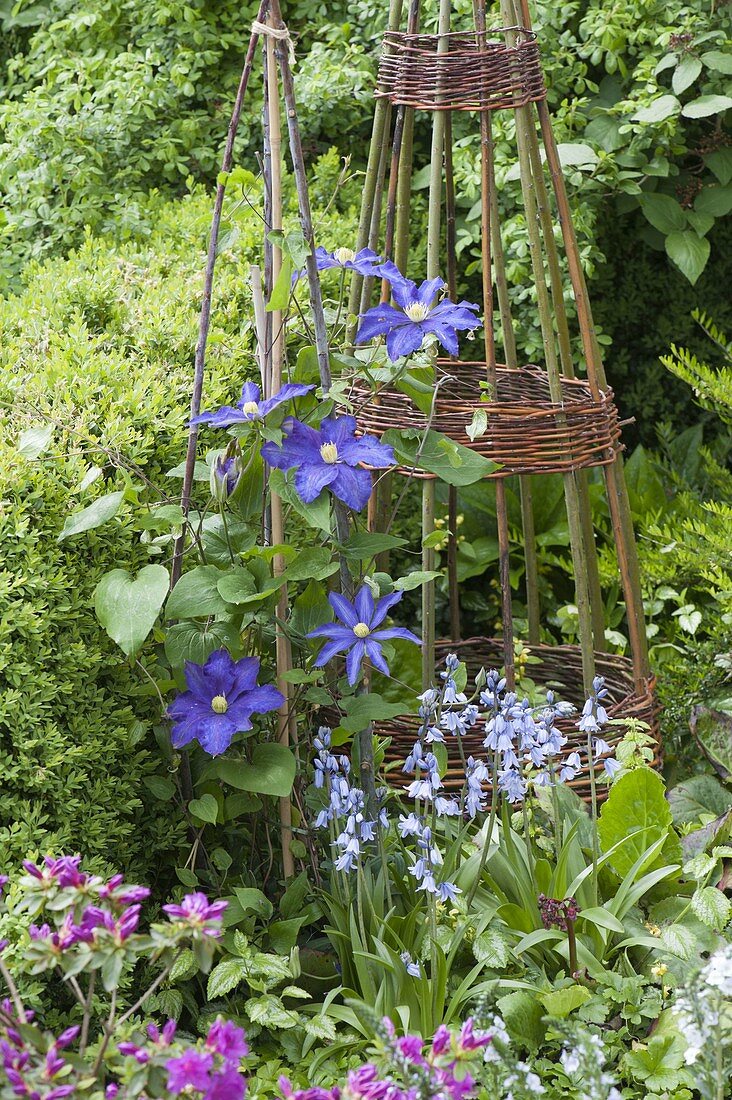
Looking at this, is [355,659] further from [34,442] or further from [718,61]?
[718,61]

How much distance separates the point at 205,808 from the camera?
1.67 m

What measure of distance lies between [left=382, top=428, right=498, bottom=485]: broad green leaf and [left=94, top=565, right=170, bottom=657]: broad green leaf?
16.8 inches

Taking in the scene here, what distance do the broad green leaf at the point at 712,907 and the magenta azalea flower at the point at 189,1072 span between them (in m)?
1.07

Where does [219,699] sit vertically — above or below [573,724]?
above

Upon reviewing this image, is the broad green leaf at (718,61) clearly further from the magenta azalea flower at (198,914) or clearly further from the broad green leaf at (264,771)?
the magenta azalea flower at (198,914)

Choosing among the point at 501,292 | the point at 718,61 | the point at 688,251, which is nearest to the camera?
the point at 501,292

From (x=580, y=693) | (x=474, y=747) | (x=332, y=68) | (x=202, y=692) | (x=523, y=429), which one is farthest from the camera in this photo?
(x=332, y=68)

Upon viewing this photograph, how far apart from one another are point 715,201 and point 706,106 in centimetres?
32

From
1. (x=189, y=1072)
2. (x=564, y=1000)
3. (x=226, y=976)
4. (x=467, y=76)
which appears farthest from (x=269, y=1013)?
(x=467, y=76)

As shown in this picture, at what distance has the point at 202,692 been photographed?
1.63 meters

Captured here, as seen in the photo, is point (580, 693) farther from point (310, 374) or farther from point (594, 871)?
point (310, 374)

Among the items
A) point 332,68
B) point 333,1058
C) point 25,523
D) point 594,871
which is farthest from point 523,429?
point 332,68

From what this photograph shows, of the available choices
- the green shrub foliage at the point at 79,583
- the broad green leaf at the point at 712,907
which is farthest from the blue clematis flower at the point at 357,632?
the broad green leaf at the point at 712,907

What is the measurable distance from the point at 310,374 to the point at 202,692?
54 cm
